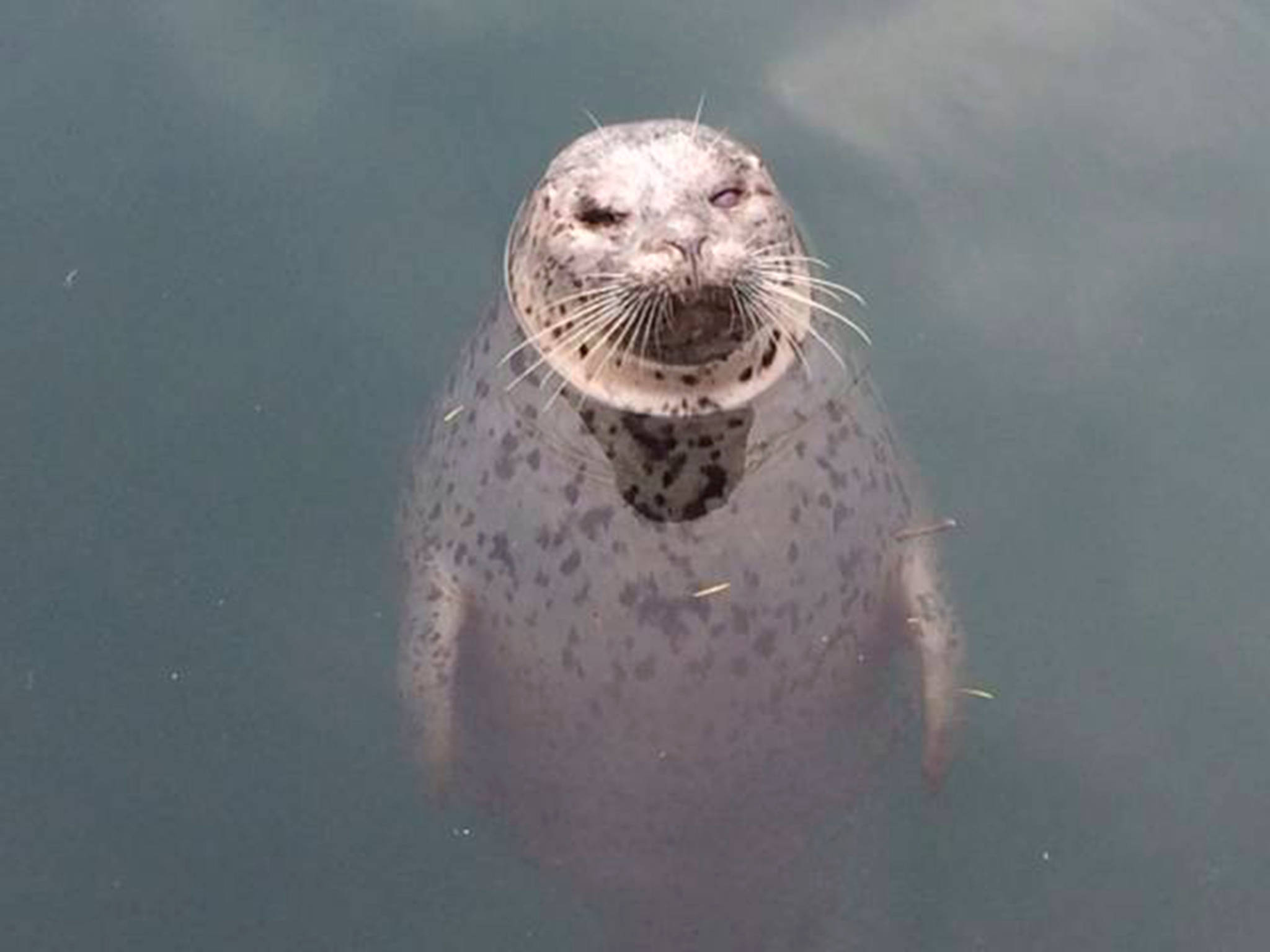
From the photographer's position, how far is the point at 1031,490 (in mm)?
7082

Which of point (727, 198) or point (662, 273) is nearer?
point (662, 273)

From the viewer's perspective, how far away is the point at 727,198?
6125 millimetres

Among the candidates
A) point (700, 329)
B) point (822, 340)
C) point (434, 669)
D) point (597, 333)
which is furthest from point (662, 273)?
point (434, 669)

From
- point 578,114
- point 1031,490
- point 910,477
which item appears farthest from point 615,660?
point 578,114

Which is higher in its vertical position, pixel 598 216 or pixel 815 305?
pixel 598 216

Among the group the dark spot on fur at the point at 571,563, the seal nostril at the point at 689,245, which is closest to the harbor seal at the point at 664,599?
the dark spot on fur at the point at 571,563

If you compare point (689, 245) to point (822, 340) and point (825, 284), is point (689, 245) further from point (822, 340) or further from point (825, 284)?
point (825, 284)

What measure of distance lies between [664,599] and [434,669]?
0.64m

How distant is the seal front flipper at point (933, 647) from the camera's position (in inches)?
256

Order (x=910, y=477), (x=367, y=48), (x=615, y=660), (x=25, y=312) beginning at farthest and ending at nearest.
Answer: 1. (x=367, y=48)
2. (x=25, y=312)
3. (x=910, y=477)
4. (x=615, y=660)

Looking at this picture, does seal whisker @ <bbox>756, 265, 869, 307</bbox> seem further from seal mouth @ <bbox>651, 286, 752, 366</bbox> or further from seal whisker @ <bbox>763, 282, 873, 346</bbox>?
seal mouth @ <bbox>651, 286, 752, 366</bbox>

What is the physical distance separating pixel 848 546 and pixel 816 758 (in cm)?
56

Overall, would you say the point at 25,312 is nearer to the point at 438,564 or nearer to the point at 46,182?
the point at 46,182

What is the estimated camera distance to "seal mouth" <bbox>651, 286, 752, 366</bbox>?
19.3ft
